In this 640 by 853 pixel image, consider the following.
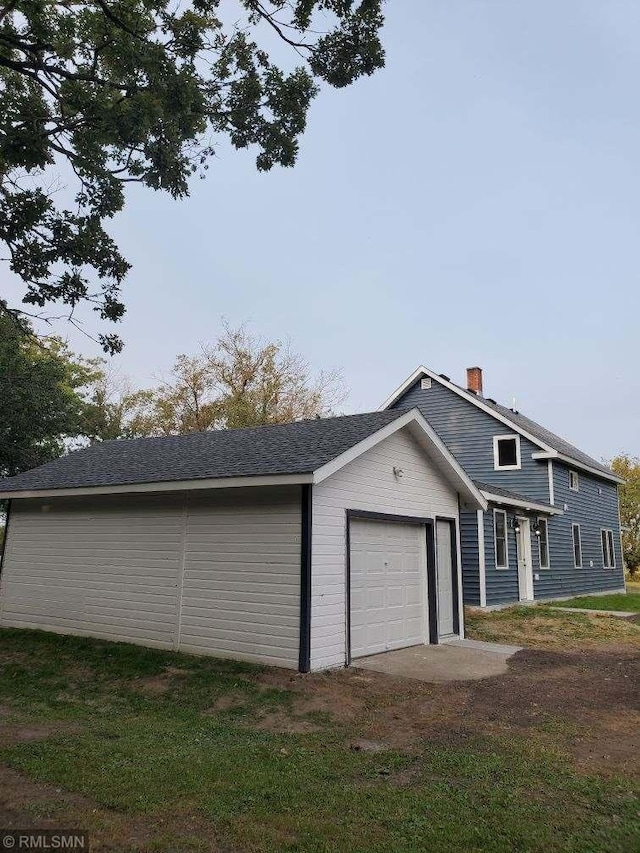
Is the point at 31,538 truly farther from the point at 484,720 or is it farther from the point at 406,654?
the point at 484,720

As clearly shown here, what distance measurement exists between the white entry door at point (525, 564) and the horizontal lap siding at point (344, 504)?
7844mm

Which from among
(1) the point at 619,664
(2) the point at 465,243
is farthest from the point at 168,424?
(1) the point at 619,664

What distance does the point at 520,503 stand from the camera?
671 inches

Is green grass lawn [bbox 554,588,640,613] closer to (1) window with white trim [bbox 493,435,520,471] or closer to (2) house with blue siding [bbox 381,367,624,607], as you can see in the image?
(2) house with blue siding [bbox 381,367,624,607]

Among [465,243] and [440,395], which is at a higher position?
[465,243]

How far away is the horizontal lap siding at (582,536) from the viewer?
64.3 ft

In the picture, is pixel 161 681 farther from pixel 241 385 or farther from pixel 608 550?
pixel 241 385

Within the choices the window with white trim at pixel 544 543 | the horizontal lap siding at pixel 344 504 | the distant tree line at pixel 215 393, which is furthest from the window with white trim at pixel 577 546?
the distant tree line at pixel 215 393

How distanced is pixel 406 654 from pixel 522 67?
12625 millimetres

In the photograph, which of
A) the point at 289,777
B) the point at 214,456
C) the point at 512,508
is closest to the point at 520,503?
the point at 512,508

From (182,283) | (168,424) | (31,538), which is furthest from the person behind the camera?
(168,424)

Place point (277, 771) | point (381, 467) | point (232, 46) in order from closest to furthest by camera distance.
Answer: point (277, 771), point (232, 46), point (381, 467)

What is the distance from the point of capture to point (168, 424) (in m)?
33.2
